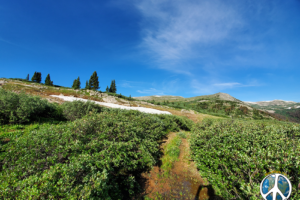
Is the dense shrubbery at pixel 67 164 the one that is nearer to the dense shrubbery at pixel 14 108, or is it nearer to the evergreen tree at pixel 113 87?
the dense shrubbery at pixel 14 108

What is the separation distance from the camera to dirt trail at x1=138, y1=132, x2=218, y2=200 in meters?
5.38

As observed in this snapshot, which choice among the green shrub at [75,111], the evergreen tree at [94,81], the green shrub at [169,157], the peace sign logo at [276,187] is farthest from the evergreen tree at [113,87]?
the peace sign logo at [276,187]

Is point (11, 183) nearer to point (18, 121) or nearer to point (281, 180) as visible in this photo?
point (281, 180)

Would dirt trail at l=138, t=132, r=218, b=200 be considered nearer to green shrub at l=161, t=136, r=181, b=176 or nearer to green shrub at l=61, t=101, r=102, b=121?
green shrub at l=161, t=136, r=181, b=176

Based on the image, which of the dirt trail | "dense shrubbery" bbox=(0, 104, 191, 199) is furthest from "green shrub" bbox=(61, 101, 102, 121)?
the dirt trail

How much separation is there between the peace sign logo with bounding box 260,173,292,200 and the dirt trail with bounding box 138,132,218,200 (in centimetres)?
493

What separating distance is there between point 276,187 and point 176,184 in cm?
575

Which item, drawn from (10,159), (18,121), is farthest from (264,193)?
(18,121)

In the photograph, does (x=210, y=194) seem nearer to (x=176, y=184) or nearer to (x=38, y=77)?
(x=176, y=184)

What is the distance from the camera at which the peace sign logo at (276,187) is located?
136cm

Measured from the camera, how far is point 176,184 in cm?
611

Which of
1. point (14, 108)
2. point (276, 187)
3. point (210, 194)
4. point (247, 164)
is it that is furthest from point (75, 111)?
point (276, 187)

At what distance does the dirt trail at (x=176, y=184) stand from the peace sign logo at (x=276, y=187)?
4932mm

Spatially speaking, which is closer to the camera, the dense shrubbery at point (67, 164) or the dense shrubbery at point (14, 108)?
the dense shrubbery at point (67, 164)
